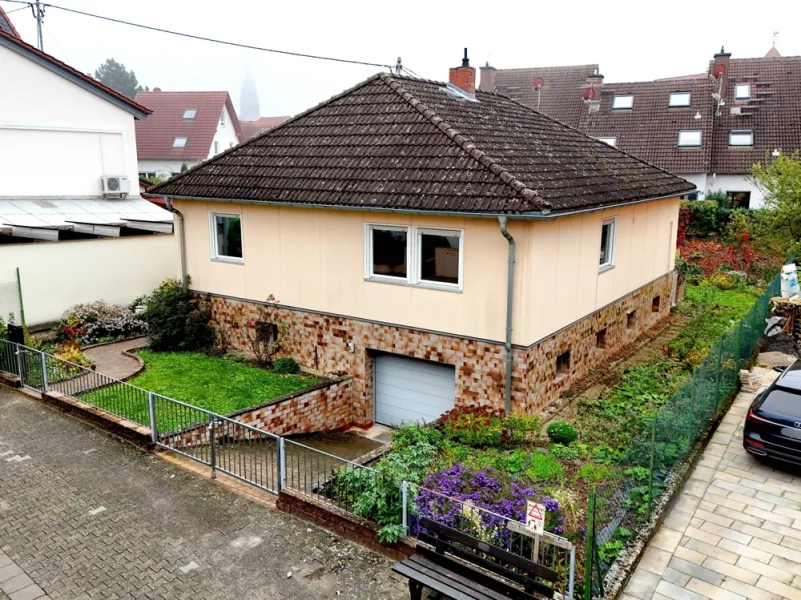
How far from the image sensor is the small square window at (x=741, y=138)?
3341 cm

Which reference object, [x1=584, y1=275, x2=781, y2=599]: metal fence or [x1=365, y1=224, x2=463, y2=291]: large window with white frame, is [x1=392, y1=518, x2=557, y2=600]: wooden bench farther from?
[x1=365, y1=224, x2=463, y2=291]: large window with white frame

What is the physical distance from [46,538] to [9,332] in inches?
311

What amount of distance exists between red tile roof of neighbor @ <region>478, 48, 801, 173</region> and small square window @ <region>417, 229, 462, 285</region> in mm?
24767

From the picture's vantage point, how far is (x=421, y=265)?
516 inches

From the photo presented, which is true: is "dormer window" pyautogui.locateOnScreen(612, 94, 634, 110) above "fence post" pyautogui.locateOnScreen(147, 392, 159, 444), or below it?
above

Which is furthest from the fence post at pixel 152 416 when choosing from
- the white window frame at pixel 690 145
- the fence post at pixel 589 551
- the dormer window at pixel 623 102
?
the dormer window at pixel 623 102

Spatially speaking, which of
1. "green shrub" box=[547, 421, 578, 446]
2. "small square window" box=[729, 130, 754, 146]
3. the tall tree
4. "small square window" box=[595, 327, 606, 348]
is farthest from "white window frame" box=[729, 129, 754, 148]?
the tall tree

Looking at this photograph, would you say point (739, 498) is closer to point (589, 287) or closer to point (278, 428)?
point (589, 287)

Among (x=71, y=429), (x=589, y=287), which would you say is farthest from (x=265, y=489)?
(x=589, y=287)

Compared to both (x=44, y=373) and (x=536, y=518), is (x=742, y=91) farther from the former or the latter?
(x=44, y=373)

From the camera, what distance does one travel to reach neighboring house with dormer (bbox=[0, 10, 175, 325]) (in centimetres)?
1756

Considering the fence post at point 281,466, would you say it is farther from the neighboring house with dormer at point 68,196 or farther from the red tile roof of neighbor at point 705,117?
the red tile roof of neighbor at point 705,117

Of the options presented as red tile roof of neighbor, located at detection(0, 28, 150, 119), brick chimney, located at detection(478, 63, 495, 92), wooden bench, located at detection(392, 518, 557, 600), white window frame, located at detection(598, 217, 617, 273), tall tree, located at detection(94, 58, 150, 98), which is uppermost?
tall tree, located at detection(94, 58, 150, 98)

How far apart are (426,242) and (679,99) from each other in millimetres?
28467
